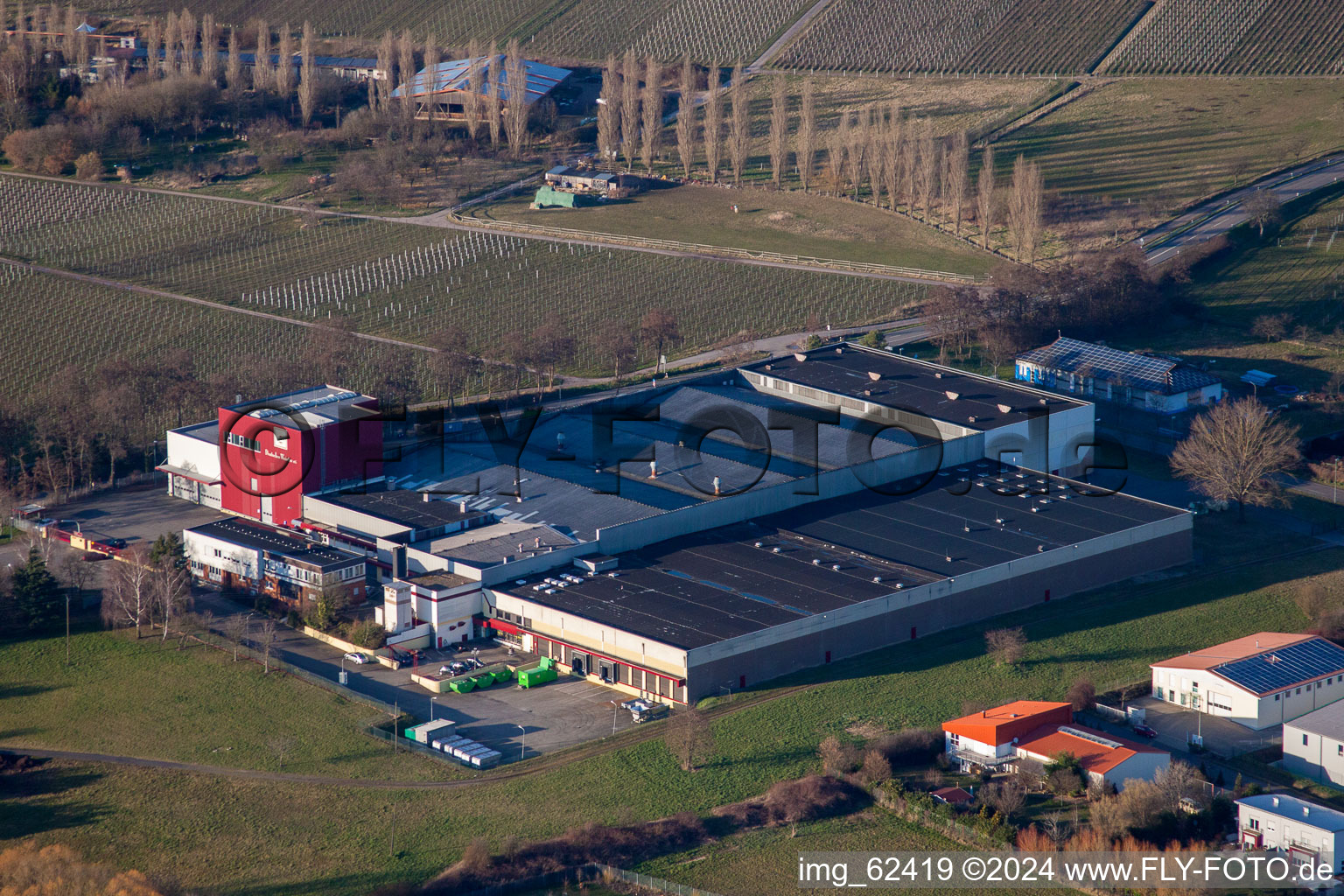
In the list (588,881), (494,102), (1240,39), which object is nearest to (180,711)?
(588,881)

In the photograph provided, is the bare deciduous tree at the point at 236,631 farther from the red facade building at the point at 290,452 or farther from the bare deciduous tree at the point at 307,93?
the bare deciduous tree at the point at 307,93

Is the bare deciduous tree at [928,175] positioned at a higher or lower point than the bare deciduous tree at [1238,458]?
higher

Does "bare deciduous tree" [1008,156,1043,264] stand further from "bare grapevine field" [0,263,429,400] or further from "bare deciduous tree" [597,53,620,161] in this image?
"bare grapevine field" [0,263,429,400]

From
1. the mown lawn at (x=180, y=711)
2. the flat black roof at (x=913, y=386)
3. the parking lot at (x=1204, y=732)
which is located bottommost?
the parking lot at (x=1204, y=732)

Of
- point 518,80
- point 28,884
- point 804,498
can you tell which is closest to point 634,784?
point 28,884

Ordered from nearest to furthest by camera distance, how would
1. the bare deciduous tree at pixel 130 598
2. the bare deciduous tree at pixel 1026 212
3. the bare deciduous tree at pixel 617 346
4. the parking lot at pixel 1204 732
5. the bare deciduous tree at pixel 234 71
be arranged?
the parking lot at pixel 1204 732
the bare deciduous tree at pixel 130 598
the bare deciduous tree at pixel 617 346
the bare deciduous tree at pixel 1026 212
the bare deciduous tree at pixel 234 71

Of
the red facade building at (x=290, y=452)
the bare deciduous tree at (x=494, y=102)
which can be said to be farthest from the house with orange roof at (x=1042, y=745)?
the bare deciduous tree at (x=494, y=102)
